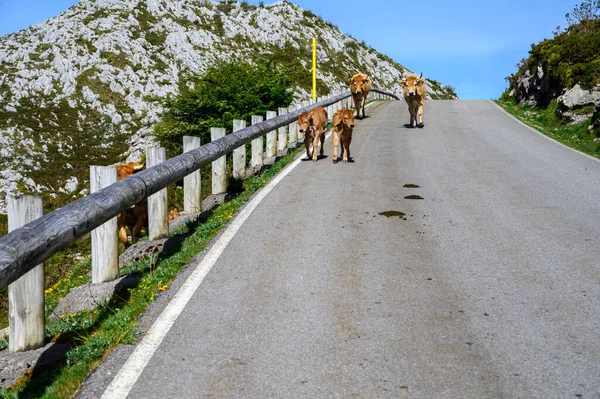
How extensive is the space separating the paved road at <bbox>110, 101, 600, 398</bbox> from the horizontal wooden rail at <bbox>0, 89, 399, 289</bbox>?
1041 millimetres

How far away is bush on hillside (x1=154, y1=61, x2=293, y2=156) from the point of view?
21641 millimetres

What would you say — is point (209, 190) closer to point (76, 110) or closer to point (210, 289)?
point (210, 289)

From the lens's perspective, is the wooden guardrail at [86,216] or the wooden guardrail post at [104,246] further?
the wooden guardrail post at [104,246]

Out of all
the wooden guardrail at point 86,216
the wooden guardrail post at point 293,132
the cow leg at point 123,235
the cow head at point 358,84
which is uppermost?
the cow head at point 358,84

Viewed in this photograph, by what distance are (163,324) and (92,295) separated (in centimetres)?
147

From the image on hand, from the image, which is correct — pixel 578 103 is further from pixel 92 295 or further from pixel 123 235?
pixel 92 295

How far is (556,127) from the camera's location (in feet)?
78.4

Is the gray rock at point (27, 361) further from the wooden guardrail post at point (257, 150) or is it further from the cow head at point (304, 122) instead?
the cow head at point (304, 122)

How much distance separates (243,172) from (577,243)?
7.17 meters

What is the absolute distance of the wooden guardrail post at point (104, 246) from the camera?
639 centimetres

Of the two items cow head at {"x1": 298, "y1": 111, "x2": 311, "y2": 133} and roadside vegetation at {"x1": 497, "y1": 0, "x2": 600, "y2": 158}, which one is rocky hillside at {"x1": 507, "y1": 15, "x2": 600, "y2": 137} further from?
cow head at {"x1": 298, "y1": 111, "x2": 311, "y2": 133}

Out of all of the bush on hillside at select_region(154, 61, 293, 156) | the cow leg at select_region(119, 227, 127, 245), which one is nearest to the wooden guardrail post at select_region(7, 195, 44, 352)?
the cow leg at select_region(119, 227, 127, 245)

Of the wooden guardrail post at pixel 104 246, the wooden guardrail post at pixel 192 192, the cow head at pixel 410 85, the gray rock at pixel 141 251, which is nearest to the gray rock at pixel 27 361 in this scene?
the wooden guardrail post at pixel 104 246

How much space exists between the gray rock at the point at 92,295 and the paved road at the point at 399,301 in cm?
92
